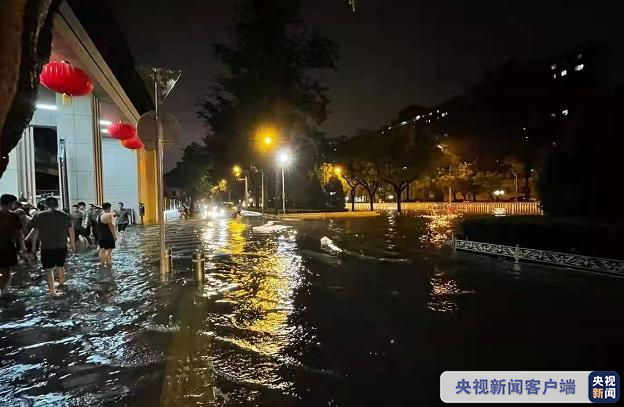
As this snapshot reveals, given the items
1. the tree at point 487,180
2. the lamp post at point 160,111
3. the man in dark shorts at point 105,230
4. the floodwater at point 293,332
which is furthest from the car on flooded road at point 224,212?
the lamp post at point 160,111

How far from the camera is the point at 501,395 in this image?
410cm

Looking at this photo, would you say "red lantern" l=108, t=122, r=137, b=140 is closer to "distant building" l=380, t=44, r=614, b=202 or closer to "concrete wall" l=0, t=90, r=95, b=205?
"concrete wall" l=0, t=90, r=95, b=205

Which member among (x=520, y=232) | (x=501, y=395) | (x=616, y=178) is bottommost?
(x=501, y=395)

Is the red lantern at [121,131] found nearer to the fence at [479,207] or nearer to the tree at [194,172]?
the fence at [479,207]

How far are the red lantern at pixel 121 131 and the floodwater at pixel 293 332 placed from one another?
9037mm

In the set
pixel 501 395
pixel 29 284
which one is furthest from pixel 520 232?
pixel 29 284

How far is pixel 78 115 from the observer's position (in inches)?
698

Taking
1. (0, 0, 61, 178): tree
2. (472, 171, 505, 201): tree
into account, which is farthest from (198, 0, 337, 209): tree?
(0, 0, 61, 178): tree

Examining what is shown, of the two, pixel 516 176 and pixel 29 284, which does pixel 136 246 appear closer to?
pixel 29 284

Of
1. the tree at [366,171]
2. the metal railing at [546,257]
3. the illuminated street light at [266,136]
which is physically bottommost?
the metal railing at [546,257]

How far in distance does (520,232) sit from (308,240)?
29.2 feet

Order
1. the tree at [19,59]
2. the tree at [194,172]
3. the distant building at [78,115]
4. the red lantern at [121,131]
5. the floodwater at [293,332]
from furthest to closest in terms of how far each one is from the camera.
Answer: the tree at [194,172] < the red lantern at [121,131] < the distant building at [78,115] < the floodwater at [293,332] < the tree at [19,59]

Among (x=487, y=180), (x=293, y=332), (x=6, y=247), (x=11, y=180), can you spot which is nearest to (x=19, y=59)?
(x=293, y=332)

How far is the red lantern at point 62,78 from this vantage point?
10.3 m
